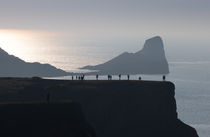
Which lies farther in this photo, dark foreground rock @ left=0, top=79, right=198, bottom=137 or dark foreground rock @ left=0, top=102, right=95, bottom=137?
dark foreground rock @ left=0, top=79, right=198, bottom=137

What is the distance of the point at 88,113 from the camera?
273 feet

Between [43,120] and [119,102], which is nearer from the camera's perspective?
[43,120]

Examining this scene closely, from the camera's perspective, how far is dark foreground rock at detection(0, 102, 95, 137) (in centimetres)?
5806

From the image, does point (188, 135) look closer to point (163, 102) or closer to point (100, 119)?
point (163, 102)

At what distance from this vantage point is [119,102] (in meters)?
88.4

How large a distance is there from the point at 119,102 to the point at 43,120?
2950cm

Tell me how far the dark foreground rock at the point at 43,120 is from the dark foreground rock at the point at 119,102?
58.9ft

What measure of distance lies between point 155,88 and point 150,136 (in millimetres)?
9009

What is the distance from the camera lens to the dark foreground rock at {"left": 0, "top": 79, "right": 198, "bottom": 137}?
8375 cm

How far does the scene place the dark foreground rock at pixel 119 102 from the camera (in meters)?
83.8

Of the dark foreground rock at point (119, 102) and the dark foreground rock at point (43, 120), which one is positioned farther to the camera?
the dark foreground rock at point (119, 102)

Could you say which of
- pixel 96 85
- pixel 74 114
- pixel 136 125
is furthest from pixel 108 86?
pixel 74 114

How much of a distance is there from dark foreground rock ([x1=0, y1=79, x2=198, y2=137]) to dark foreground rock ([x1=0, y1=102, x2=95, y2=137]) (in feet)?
58.9

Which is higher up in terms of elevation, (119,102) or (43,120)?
(119,102)
